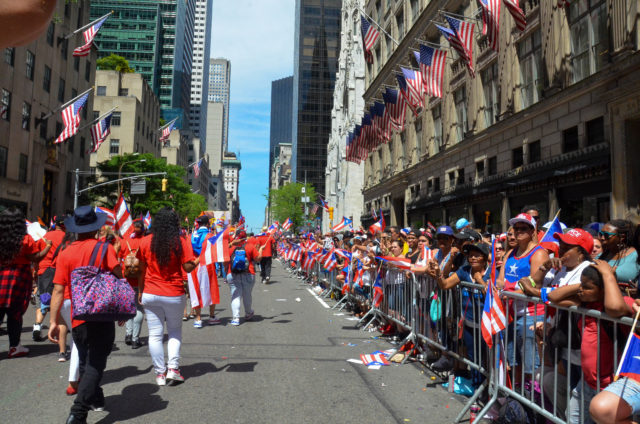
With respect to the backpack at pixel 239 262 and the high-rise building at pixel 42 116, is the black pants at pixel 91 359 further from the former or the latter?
the high-rise building at pixel 42 116

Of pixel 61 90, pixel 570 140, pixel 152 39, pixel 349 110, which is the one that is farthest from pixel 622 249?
pixel 152 39

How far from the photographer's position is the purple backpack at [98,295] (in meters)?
4.41

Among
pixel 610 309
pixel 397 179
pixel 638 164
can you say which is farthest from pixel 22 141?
pixel 610 309

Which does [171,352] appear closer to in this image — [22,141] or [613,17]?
[613,17]

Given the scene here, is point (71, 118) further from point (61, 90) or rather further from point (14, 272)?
point (14, 272)

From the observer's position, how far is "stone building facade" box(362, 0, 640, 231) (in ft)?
45.4

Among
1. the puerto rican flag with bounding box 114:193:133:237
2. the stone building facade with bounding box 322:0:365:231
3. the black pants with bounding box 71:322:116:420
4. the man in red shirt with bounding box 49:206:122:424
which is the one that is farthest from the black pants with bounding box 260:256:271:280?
the stone building facade with bounding box 322:0:365:231

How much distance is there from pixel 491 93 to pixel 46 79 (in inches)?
1319

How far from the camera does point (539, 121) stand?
710 inches

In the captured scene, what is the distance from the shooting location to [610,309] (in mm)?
3348

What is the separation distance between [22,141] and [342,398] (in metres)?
36.0

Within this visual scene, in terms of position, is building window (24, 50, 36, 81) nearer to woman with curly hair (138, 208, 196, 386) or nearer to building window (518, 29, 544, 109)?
building window (518, 29, 544, 109)

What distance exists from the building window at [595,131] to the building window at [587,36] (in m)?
1.58

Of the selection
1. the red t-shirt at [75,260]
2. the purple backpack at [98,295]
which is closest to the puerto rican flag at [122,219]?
the red t-shirt at [75,260]
